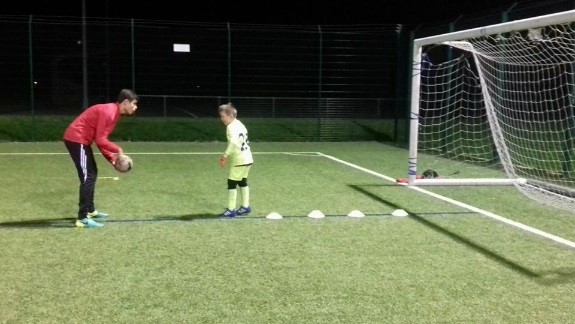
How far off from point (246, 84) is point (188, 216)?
1619cm

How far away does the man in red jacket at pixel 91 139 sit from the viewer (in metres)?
7.36

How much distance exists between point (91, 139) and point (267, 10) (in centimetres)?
2619

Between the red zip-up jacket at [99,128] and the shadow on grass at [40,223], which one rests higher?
the red zip-up jacket at [99,128]

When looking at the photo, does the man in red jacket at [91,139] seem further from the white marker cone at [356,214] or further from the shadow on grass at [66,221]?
the white marker cone at [356,214]

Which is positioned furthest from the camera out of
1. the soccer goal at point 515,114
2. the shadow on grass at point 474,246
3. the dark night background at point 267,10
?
the dark night background at point 267,10

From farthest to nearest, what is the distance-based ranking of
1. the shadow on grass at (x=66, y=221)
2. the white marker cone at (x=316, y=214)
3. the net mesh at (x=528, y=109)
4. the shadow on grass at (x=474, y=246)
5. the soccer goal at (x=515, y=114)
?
1. the net mesh at (x=528, y=109)
2. the soccer goal at (x=515, y=114)
3. the white marker cone at (x=316, y=214)
4. the shadow on grass at (x=66, y=221)
5. the shadow on grass at (x=474, y=246)

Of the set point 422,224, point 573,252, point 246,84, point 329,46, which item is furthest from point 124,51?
point 573,252

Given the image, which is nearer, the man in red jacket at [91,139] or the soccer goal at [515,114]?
the man in red jacket at [91,139]

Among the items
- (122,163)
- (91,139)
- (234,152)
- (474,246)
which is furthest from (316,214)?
(91,139)

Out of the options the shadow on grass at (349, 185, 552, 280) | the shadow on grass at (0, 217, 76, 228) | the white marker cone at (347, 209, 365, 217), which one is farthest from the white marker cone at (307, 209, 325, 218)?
the shadow on grass at (0, 217, 76, 228)

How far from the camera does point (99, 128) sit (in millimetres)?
7348

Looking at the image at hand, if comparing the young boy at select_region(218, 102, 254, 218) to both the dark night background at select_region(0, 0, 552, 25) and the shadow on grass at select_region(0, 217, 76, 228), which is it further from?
the dark night background at select_region(0, 0, 552, 25)

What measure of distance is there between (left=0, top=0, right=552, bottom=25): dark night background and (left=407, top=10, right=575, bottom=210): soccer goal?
16.2m

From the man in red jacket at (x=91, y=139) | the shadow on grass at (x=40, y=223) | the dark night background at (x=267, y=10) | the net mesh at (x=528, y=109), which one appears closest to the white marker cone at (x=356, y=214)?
the net mesh at (x=528, y=109)
